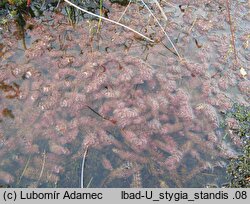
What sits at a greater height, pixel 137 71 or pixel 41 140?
pixel 137 71

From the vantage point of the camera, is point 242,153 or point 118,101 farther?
point 118,101

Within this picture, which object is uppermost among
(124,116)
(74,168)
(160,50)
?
(160,50)

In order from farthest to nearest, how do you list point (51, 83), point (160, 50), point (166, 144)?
point (160, 50), point (51, 83), point (166, 144)

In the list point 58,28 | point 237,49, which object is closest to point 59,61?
point 58,28

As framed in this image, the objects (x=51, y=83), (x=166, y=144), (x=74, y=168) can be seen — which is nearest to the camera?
(x=74, y=168)

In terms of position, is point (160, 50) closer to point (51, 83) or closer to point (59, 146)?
point (51, 83)

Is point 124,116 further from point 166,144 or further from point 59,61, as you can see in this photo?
point 59,61

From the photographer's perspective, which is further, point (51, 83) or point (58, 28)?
point (58, 28)
